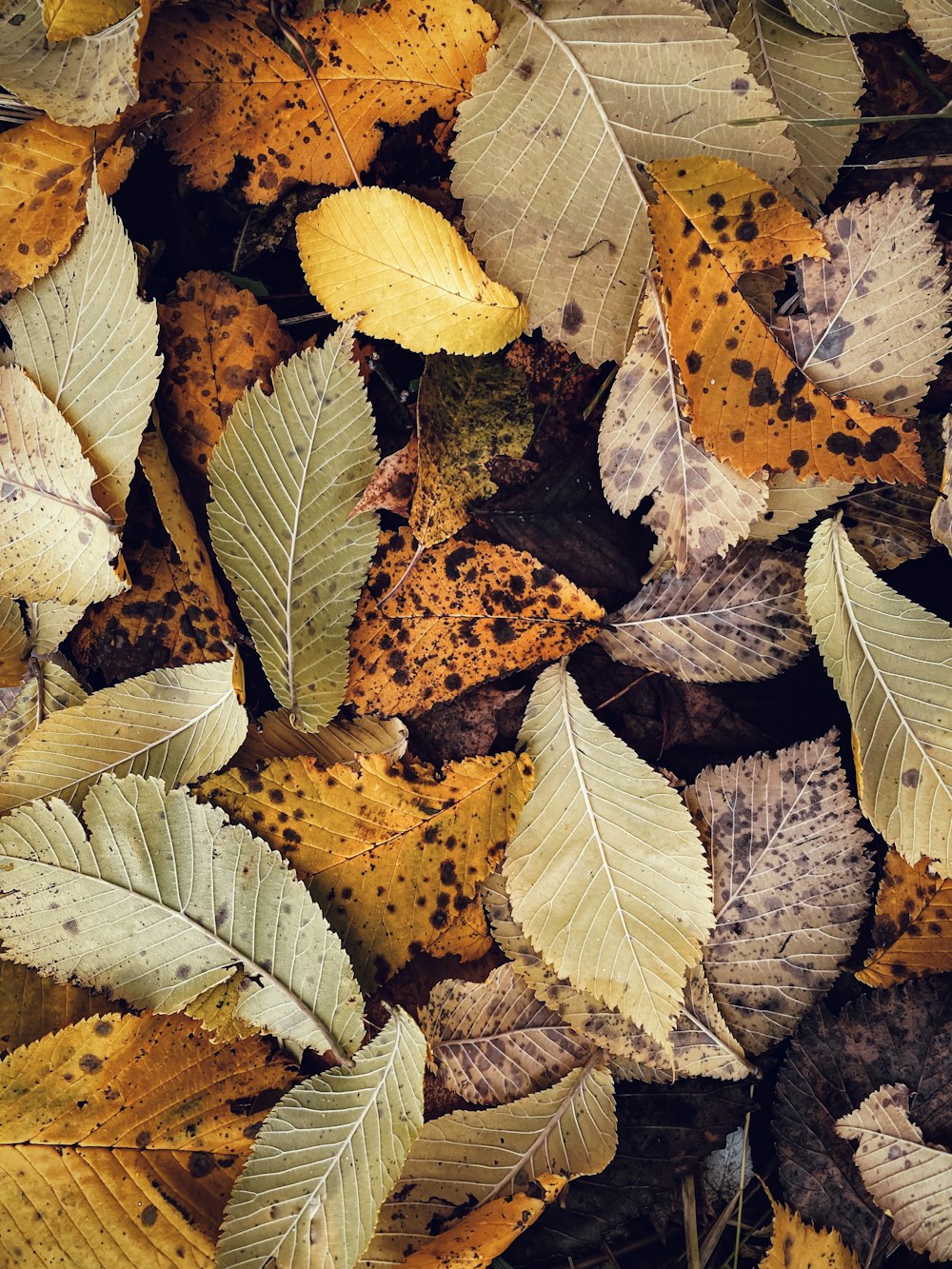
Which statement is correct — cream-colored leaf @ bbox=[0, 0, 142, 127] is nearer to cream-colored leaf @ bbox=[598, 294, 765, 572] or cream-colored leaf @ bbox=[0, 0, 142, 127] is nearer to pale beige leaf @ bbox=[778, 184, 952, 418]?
cream-colored leaf @ bbox=[598, 294, 765, 572]

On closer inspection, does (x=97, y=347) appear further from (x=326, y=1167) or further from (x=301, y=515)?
(x=326, y=1167)

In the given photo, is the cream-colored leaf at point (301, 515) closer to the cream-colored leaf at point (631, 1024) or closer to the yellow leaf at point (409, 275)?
the yellow leaf at point (409, 275)

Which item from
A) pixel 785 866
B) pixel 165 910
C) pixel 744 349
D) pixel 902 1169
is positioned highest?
pixel 744 349

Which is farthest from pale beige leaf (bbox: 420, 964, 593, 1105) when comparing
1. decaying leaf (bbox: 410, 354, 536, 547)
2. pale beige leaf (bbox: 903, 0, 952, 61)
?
pale beige leaf (bbox: 903, 0, 952, 61)

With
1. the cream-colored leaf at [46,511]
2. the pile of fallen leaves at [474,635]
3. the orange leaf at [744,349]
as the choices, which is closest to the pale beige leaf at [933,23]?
the pile of fallen leaves at [474,635]

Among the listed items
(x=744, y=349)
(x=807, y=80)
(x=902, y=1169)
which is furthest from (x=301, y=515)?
(x=902, y=1169)
